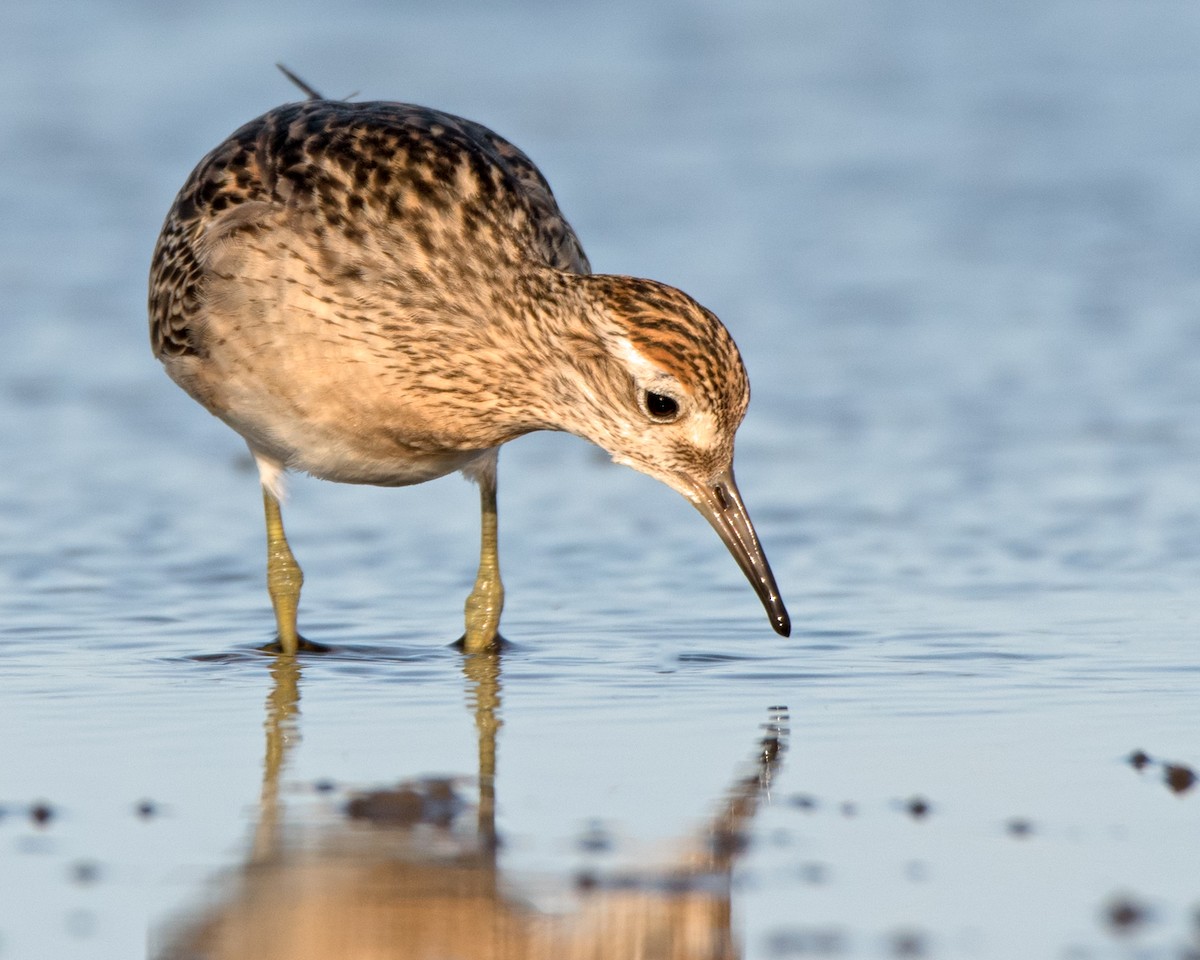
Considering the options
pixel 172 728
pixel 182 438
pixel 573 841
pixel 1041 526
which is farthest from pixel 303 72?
pixel 573 841

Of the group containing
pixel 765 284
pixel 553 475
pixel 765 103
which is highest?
pixel 765 103

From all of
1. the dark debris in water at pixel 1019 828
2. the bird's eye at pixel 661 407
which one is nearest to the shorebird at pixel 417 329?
the bird's eye at pixel 661 407

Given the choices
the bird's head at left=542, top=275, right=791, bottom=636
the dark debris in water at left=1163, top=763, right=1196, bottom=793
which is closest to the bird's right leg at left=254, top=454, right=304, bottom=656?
the bird's head at left=542, top=275, right=791, bottom=636

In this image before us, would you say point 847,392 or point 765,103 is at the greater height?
point 765,103

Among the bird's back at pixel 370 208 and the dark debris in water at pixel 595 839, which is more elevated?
the bird's back at pixel 370 208

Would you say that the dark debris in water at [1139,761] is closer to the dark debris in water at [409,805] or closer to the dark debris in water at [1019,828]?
the dark debris in water at [1019,828]

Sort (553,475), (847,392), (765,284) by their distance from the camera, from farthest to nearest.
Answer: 1. (765,284)
2. (847,392)
3. (553,475)

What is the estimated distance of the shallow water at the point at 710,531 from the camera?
6.12 metres

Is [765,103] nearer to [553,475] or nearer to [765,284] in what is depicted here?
[765,284]

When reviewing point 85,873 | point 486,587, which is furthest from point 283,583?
point 85,873

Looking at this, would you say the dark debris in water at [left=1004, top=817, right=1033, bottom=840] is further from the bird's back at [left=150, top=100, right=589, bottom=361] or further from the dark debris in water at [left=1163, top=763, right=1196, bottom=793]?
the bird's back at [left=150, top=100, right=589, bottom=361]

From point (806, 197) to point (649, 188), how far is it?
49.9 inches

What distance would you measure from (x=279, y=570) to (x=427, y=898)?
152 inches

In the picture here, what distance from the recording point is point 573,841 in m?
6.21
